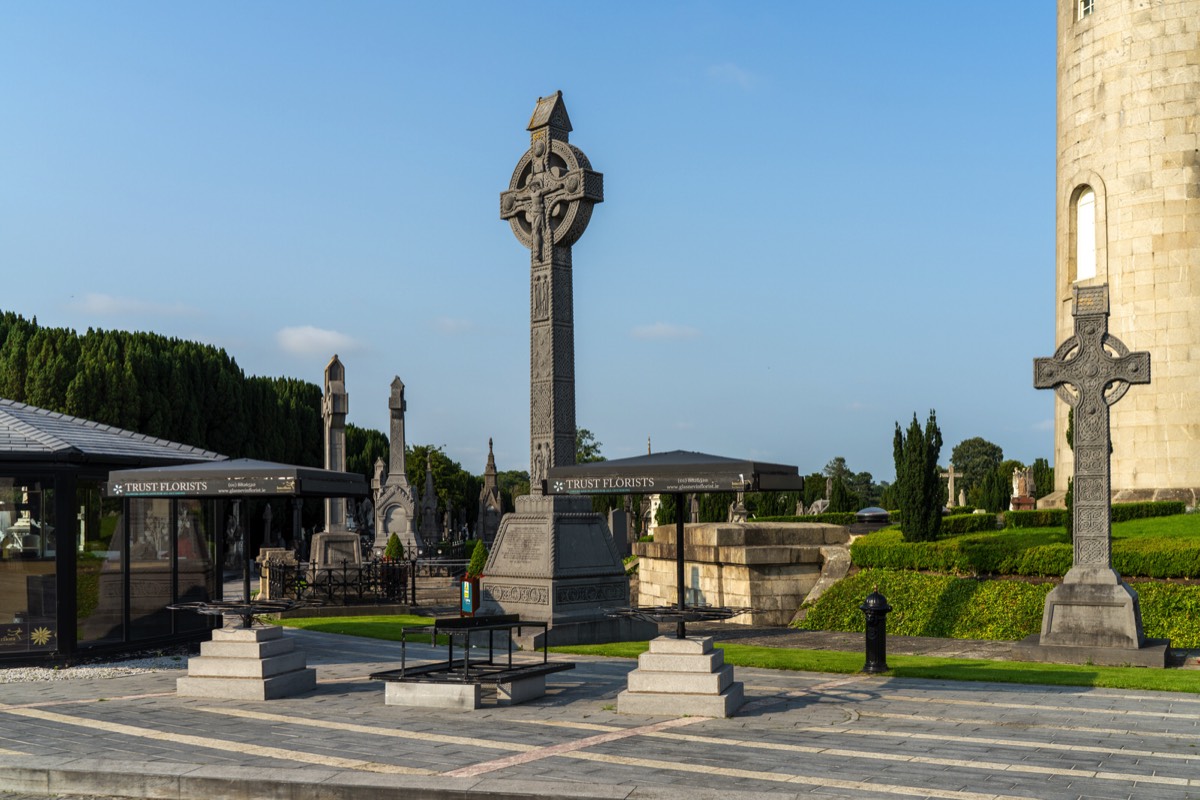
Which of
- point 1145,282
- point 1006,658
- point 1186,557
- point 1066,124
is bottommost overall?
point 1006,658

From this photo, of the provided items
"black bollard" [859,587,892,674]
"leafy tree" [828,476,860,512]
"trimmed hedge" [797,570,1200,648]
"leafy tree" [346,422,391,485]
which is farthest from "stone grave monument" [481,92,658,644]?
"leafy tree" [346,422,391,485]

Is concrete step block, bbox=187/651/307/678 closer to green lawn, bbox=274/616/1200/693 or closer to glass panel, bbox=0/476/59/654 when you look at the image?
glass panel, bbox=0/476/59/654

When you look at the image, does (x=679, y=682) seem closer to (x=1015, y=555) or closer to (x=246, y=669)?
(x=246, y=669)

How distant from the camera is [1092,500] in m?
16.8

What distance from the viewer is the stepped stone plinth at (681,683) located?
11.8 metres

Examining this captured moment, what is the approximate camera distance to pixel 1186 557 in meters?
19.5

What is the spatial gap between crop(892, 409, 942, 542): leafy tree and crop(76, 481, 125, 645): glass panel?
15.0 meters

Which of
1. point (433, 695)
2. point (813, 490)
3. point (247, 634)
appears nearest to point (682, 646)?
point (433, 695)

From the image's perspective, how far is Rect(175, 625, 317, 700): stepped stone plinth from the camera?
43.4 feet

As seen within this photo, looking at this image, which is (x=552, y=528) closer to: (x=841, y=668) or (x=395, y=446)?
(x=841, y=668)

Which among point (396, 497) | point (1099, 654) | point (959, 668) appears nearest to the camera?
point (959, 668)

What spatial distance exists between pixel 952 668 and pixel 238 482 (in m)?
9.53

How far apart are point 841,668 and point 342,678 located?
6.55 meters

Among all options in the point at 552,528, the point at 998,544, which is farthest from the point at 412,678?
the point at 998,544
